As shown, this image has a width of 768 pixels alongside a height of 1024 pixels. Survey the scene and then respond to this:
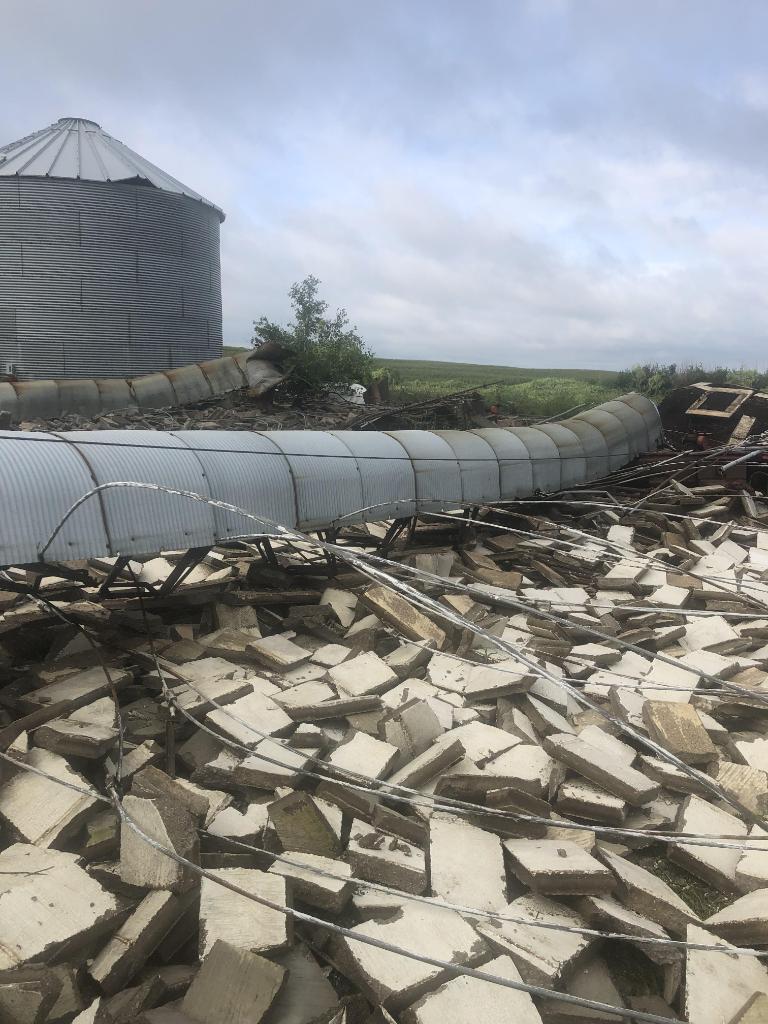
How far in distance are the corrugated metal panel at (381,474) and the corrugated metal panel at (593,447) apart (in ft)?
24.0

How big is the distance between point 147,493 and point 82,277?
24196mm

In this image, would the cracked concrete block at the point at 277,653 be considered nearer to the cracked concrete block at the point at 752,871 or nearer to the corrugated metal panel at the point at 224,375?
the cracked concrete block at the point at 752,871

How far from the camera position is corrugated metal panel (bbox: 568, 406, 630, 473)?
18.5 meters

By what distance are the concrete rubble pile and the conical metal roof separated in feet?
85.0

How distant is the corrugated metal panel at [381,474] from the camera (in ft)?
35.2

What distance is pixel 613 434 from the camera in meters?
18.8

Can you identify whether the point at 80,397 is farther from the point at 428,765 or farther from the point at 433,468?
the point at 428,765

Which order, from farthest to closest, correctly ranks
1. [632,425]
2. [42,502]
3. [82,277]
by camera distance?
[82,277], [632,425], [42,502]

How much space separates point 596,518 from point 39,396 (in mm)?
20956

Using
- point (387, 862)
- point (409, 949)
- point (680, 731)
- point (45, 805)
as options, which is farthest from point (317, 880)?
point (680, 731)

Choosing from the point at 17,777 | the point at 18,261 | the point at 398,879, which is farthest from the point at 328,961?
the point at 18,261

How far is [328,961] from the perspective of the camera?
408 cm

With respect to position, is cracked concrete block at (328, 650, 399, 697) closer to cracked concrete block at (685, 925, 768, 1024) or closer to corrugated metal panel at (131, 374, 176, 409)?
cracked concrete block at (685, 925, 768, 1024)

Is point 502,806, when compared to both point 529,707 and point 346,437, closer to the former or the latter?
point 529,707
